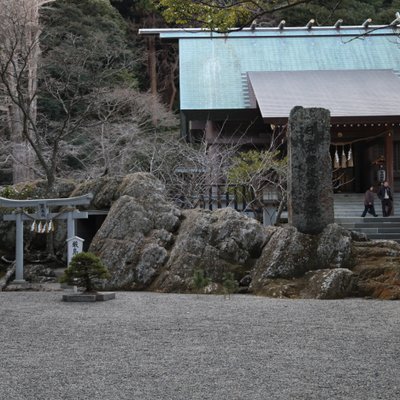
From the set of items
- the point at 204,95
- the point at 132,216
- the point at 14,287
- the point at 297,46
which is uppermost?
the point at 297,46

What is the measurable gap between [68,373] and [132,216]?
22.3 ft

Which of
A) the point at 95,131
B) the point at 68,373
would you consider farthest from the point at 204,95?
the point at 68,373

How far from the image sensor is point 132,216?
36.1 feet

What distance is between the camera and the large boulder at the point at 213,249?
10047mm

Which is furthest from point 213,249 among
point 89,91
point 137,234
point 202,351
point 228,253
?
point 89,91

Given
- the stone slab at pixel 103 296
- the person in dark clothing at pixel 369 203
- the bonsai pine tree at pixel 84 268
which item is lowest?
the stone slab at pixel 103 296

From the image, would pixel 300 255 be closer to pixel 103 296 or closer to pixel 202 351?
pixel 103 296

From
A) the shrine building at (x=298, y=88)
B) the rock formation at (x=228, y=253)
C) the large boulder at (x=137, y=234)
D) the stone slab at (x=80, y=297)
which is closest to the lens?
the stone slab at (x=80, y=297)

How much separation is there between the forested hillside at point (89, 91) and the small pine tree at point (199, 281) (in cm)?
452

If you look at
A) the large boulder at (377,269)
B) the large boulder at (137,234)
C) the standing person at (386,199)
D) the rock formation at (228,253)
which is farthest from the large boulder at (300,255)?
the standing person at (386,199)

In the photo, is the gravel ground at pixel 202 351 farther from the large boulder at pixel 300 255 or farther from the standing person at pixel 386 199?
the standing person at pixel 386 199

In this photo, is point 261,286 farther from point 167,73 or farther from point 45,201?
point 167,73

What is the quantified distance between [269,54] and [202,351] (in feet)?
71.5

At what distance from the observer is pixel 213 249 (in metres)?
10.3
